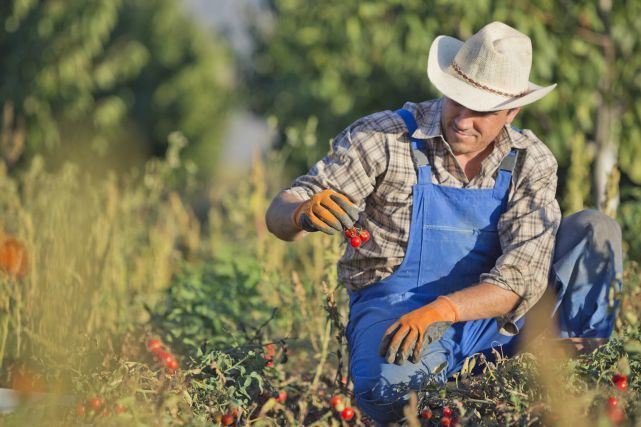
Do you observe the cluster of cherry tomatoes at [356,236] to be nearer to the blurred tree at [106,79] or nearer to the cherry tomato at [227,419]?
the cherry tomato at [227,419]

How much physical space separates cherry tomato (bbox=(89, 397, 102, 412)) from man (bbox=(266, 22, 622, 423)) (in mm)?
832

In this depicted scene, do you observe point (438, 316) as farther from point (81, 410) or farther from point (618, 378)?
point (81, 410)

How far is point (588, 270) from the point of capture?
3.17 meters

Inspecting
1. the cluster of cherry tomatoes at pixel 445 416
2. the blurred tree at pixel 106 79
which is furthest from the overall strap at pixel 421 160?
the blurred tree at pixel 106 79

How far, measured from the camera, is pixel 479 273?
3.14 m

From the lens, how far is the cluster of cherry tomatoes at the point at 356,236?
9.54 ft

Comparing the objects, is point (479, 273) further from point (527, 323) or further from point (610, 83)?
point (610, 83)

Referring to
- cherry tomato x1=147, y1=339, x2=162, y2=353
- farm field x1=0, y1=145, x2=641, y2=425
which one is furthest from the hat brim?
cherry tomato x1=147, y1=339, x2=162, y2=353

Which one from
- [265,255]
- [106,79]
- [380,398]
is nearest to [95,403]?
[380,398]

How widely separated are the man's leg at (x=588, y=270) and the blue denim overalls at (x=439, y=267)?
0.19m

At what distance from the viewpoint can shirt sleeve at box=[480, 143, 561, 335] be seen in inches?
117

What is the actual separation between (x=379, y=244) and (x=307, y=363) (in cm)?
113

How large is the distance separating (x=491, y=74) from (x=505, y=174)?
329 millimetres

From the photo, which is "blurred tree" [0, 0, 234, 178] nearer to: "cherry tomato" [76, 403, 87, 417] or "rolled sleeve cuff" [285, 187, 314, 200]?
"rolled sleeve cuff" [285, 187, 314, 200]
